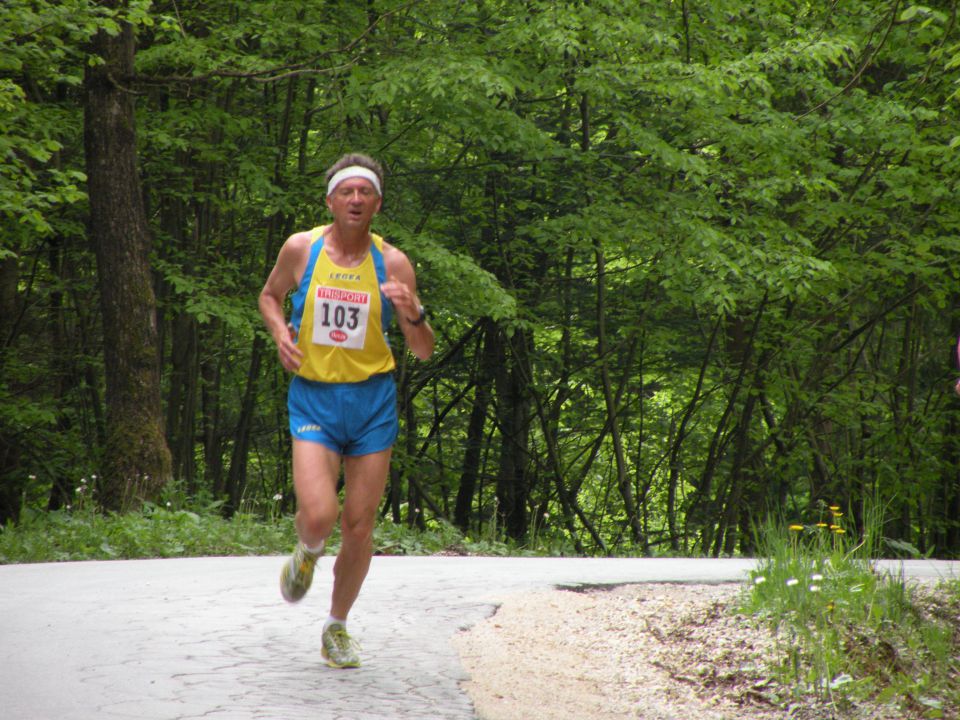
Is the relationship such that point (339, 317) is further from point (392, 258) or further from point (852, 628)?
point (852, 628)

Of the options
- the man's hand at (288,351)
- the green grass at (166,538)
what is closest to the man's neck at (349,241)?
the man's hand at (288,351)

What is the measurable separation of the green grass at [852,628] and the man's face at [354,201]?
9.28 feet

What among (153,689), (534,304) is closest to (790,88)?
(534,304)

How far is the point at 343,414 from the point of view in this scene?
5.29m

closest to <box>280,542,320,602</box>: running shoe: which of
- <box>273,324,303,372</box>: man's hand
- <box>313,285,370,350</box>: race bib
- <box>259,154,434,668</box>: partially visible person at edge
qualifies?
<box>259,154,434,668</box>: partially visible person at edge

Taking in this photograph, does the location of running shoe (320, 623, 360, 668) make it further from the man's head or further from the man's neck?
the man's head

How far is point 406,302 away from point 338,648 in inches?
63.7

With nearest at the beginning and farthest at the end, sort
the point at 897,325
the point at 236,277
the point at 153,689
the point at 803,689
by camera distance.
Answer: the point at 153,689
the point at 803,689
the point at 236,277
the point at 897,325

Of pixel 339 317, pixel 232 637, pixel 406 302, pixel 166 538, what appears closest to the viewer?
pixel 406 302

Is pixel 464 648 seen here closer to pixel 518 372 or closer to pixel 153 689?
pixel 153 689

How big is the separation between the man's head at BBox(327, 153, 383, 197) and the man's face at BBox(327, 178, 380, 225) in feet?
0.06

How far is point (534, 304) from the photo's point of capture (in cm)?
1778

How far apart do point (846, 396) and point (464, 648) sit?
1402cm

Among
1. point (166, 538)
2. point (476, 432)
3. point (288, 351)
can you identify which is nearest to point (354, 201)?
point (288, 351)
